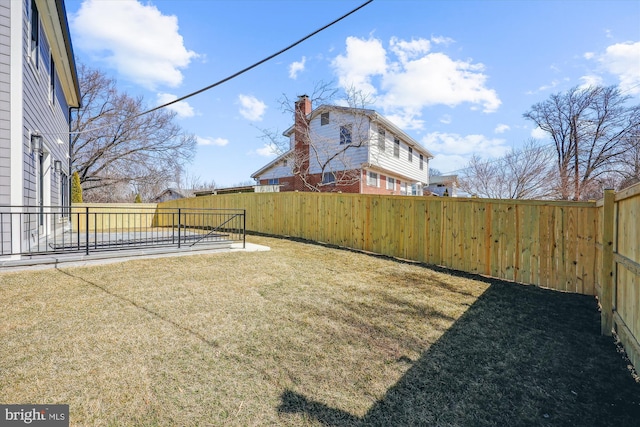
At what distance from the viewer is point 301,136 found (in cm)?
1844

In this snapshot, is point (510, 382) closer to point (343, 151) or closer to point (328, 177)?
point (343, 151)

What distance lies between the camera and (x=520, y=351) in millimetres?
3275

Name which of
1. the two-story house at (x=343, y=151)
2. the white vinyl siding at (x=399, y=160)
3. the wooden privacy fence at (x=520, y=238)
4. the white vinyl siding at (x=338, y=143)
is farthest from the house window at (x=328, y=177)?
the wooden privacy fence at (x=520, y=238)

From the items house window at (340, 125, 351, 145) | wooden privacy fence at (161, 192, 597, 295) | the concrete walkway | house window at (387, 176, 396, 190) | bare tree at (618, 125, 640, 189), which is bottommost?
the concrete walkway

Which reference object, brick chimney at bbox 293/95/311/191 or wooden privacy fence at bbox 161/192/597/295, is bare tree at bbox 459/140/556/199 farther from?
wooden privacy fence at bbox 161/192/597/295

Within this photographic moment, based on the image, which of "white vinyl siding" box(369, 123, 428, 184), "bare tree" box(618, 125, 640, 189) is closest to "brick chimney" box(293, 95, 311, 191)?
"white vinyl siding" box(369, 123, 428, 184)

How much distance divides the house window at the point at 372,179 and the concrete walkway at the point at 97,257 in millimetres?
11066

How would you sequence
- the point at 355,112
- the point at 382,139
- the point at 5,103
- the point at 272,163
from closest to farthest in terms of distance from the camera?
the point at 5,103
the point at 355,112
the point at 382,139
the point at 272,163

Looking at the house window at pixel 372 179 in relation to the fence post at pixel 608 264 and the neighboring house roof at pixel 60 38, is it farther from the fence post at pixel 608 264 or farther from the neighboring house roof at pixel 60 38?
the fence post at pixel 608 264

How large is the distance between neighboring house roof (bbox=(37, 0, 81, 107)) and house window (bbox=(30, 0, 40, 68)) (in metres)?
0.20

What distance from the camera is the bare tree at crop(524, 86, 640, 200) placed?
61.0 feet

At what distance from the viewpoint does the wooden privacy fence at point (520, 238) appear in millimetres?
3166

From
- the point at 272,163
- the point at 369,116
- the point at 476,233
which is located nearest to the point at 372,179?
the point at 369,116

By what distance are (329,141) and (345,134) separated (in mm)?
1061
